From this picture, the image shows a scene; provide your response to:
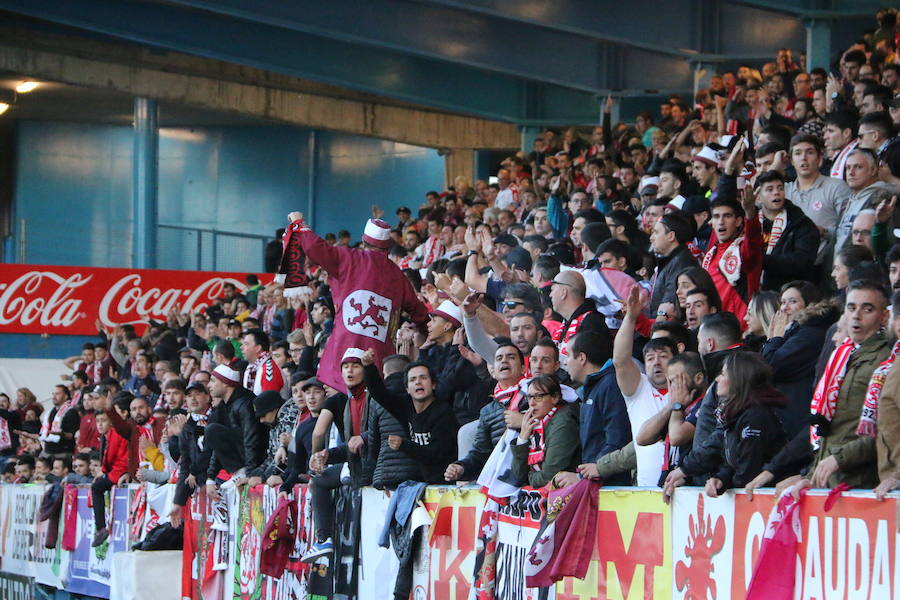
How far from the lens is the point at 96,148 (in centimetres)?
3338

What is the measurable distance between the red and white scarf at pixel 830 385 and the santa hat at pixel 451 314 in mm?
4916

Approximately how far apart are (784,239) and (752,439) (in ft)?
11.5

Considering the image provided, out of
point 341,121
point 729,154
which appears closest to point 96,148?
point 341,121

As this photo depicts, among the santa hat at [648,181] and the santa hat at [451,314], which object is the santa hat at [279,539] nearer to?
the santa hat at [451,314]

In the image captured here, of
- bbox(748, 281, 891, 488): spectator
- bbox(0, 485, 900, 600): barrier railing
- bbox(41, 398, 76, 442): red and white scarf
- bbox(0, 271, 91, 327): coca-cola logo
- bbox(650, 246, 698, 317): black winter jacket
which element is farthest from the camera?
bbox(0, 271, 91, 327): coca-cola logo

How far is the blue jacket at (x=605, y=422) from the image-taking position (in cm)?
802

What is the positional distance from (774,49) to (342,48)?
8.26 meters

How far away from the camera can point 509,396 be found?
29.3ft

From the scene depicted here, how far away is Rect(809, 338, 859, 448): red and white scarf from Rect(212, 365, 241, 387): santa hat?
776 centimetres

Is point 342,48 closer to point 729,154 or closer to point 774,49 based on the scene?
point 774,49

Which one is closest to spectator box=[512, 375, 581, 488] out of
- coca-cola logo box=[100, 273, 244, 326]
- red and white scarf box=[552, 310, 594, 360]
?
red and white scarf box=[552, 310, 594, 360]

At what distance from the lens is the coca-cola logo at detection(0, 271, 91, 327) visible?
26953 millimetres

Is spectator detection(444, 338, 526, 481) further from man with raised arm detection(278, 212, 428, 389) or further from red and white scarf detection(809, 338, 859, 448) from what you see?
red and white scarf detection(809, 338, 859, 448)

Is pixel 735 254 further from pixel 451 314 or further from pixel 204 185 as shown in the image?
pixel 204 185
